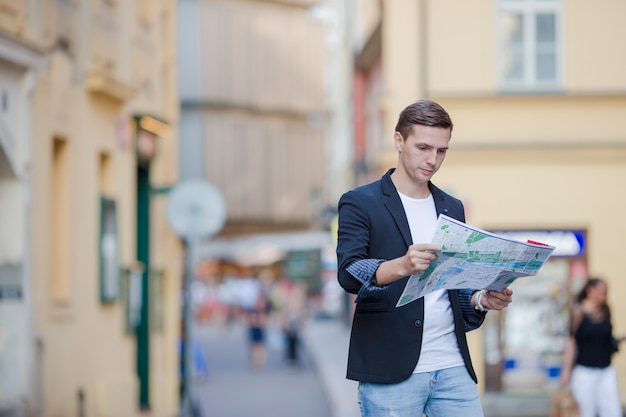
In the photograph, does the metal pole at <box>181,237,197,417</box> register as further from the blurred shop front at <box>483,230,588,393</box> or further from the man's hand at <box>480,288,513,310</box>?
the man's hand at <box>480,288,513,310</box>

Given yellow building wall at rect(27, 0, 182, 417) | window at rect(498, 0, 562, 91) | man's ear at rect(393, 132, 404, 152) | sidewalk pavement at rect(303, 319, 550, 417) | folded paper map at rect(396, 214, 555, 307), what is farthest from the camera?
window at rect(498, 0, 562, 91)

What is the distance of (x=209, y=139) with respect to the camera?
144 ft

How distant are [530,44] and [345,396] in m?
5.79

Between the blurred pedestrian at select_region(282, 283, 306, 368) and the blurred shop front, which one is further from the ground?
the blurred shop front

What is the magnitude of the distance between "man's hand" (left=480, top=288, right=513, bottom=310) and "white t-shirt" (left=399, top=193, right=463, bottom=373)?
15 cm

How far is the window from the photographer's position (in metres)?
19.3

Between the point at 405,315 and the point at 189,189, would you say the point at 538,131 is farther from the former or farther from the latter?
the point at 405,315

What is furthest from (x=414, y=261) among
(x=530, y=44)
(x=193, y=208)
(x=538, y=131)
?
(x=530, y=44)

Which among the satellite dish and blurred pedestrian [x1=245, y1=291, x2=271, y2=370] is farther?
blurred pedestrian [x1=245, y1=291, x2=271, y2=370]

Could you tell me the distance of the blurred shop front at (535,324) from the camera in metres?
18.6

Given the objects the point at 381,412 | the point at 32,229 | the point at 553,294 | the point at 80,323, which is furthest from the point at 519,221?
the point at 381,412

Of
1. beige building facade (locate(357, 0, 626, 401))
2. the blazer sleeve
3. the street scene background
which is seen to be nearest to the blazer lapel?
the blazer sleeve

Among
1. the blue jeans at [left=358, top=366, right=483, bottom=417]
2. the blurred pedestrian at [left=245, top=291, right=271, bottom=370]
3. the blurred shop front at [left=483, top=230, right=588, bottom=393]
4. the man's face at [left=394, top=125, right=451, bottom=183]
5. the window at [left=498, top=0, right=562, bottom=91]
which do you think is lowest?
the blurred pedestrian at [left=245, top=291, right=271, bottom=370]

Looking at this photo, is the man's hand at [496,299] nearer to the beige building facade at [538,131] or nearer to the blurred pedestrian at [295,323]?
the beige building facade at [538,131]
